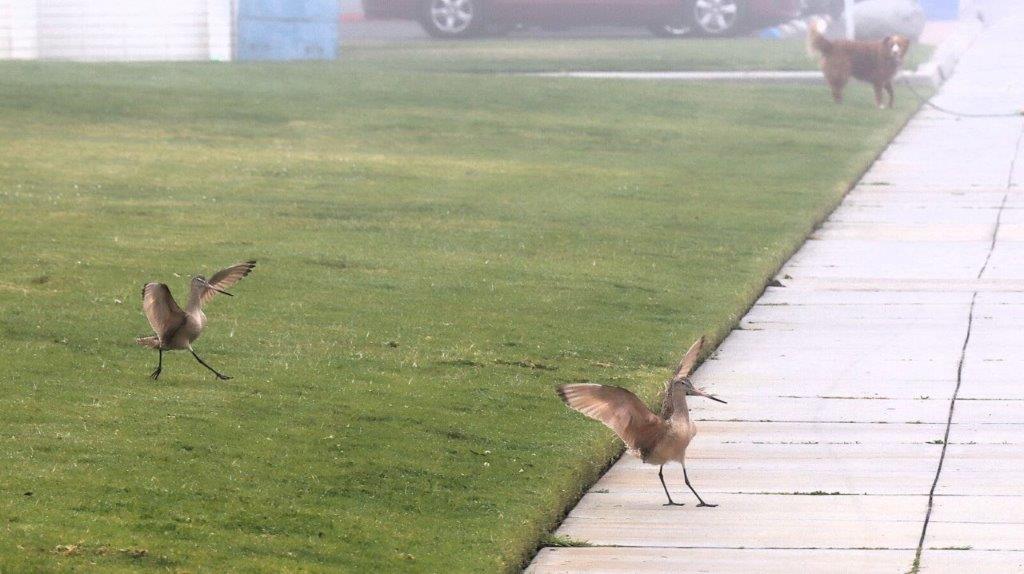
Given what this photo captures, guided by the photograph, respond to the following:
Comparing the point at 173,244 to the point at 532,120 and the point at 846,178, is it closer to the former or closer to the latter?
the point at 846,178

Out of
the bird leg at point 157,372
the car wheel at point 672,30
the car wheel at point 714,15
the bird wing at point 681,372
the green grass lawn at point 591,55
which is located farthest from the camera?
the car wheel at point 672,30

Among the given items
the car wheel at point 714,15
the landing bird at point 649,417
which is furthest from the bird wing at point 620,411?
the car wheel at point 714,15

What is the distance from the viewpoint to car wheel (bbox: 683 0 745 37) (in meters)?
39.5

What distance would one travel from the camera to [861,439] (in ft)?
33.4

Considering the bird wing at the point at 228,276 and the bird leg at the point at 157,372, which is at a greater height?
the bird wing at the point at 228,276

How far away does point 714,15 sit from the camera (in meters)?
39.6

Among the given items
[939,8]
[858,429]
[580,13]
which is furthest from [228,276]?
[939,8]

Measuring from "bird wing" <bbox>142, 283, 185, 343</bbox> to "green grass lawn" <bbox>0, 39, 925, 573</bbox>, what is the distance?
47 centimetres

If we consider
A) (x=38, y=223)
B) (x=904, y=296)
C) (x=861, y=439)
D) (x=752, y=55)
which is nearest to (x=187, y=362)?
(x=861, y=439)

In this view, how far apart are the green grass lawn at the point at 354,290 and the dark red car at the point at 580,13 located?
40.5 ft

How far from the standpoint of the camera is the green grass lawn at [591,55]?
32.1 m

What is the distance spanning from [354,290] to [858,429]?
171 inches

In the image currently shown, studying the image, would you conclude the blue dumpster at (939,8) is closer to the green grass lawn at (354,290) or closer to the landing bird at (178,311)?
the green grass lawn at (354,290)

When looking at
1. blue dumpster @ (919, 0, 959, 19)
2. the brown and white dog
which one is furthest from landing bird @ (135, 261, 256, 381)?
blue dumpster @ (919, 0, 959, 19)
